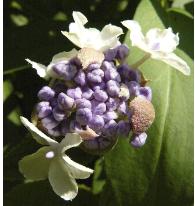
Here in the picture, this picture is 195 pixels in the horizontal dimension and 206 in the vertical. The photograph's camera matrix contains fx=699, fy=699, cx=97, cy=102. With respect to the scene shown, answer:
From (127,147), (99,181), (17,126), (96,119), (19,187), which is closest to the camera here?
(96,119)

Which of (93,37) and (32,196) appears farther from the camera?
(32,196)

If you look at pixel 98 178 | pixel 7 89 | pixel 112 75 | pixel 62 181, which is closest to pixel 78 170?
pixel 62 181

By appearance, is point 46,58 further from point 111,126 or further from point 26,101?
point 111,126

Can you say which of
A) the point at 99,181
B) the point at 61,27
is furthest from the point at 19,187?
the point at 61,27

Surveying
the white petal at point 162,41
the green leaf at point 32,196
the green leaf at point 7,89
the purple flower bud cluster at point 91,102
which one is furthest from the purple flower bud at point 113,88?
the green leaf at point 7,89

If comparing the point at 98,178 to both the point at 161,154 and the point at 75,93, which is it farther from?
the point at 75,93
